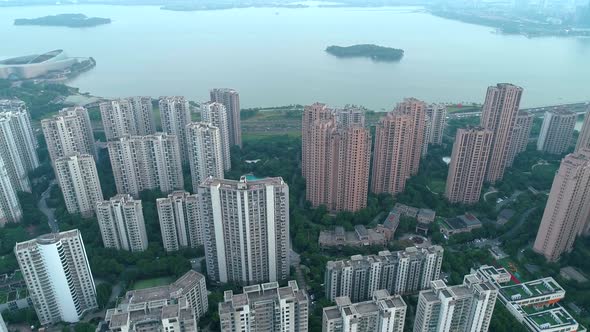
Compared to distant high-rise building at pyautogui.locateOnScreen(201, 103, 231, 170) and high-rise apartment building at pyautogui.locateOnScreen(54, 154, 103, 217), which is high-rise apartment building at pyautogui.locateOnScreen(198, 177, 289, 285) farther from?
distant high-rise building at pyautogui.locateOnScreen(201, 103, 231, 170)

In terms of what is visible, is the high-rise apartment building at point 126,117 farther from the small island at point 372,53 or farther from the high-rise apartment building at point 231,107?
the small island at point 372,53

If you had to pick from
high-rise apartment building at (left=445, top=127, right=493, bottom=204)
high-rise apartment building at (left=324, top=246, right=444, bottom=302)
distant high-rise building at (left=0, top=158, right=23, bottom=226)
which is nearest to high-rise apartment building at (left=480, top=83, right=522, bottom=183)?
high-rise apartment building at (left=445, top=127, right=493, bottom=204)

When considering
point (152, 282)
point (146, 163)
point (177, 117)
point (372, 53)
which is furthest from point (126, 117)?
point (372, 53)

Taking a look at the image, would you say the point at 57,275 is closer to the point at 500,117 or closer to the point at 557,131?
the point at 500,117

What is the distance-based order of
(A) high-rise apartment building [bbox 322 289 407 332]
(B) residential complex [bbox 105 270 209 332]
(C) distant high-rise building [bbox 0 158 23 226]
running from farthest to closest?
(C) distant high-rise building [bbox 0 158 23 226] → (A) high-rise apartment building [bbox 322 289 407 332] → (B) residential complex [bbox 105 270 209 332]

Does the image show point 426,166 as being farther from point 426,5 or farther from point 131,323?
point 426,5

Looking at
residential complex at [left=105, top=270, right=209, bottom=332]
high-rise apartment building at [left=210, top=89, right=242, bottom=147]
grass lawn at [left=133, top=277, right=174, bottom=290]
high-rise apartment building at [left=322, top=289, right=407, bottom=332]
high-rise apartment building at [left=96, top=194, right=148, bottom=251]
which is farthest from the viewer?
high-rise apartment building at [left=210, top=89, right=242, bottom=147]

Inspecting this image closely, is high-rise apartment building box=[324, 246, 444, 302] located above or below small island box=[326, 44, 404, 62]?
below
